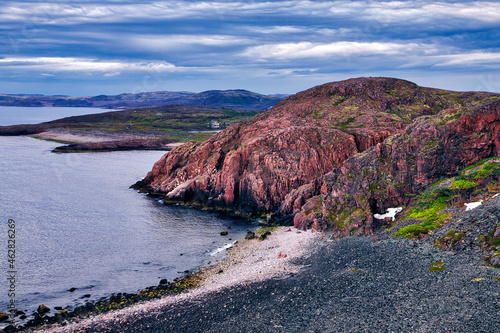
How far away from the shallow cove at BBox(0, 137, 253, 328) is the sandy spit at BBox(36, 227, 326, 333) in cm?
427

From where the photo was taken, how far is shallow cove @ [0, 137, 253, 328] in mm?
46594

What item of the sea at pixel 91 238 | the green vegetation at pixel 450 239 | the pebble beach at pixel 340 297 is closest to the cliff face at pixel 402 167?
the pebble beach at pixel 340 297

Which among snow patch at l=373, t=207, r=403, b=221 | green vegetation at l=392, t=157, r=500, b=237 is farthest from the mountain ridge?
green vegetation at l=392, t=157, r=500, b=237

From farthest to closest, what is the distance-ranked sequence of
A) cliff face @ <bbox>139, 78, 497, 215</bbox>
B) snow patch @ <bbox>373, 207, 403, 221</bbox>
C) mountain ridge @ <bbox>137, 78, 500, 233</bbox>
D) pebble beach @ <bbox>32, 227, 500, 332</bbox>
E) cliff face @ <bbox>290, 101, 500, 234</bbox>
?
1. mountain ridge @ <bbox>137, 78, 500, 233</bbox>
2. cliff face @ <bbox>139, 78, 497, 215</bbox>
3. cliff face @ <bbox>290, 101, 500, 234</bbox>
4. snow patch @ <bbox>373, 207, 403, 221</bbox>
5. pebble beach @ <bbox>32, 227, 500, 332</bbox>

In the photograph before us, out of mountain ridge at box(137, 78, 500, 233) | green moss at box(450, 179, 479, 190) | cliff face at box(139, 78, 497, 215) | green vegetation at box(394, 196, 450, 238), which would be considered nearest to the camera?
green vegetation at box(394, 196, 450, 238)

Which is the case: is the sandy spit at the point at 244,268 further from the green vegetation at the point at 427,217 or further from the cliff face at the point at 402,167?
A: the green vegetation at the point at 427,217

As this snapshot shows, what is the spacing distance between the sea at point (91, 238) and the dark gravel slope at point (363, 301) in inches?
447

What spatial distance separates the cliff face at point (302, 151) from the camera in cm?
6500

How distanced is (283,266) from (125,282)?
58.5ft

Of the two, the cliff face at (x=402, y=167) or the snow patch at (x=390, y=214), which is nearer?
the snow patch at (x=390, y=214)

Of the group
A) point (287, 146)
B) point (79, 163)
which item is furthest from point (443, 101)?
point (79, 163)

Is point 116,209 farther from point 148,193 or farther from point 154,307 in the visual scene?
point 154,307

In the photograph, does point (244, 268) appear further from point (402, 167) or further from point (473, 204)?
point (402, 167)

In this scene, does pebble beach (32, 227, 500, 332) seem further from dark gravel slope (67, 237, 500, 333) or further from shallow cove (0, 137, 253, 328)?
shallow cove (0, 137, 253, 328)
